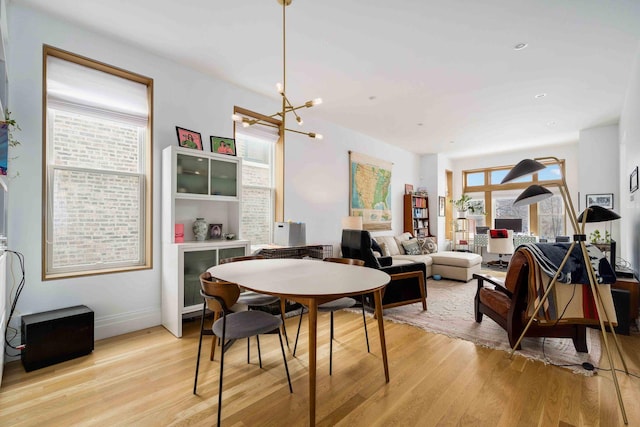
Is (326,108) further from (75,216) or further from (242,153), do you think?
(75,216)

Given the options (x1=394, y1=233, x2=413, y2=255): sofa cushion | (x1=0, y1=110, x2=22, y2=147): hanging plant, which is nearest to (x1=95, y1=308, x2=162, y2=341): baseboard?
(x1=0, y1=110, x2=22, y2=147): hanging plant

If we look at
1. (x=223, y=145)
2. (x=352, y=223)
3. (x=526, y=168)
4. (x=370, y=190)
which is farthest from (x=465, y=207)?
(x=223, y=145)

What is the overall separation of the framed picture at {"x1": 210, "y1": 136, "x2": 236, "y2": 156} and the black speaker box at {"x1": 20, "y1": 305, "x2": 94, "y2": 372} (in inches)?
81.3

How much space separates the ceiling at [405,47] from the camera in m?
2.47

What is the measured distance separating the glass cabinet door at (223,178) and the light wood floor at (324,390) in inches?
64.8

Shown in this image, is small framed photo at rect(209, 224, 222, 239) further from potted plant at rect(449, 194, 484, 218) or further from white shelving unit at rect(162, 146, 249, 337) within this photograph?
potted plant at rect(449, 194, 484, 218)

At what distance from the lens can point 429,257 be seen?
599 centimetres

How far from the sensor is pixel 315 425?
1.69m

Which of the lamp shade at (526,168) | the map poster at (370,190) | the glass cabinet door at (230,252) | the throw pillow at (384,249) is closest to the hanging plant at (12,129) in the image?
the glass cabinet door at (230,252)

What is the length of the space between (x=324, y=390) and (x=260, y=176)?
10.0 ft

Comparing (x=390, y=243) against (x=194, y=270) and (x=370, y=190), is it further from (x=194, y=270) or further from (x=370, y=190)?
(x=194, y=270)

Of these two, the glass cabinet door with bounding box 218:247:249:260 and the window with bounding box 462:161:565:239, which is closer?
the glass cabinet door with bounding box 218:247:249:260

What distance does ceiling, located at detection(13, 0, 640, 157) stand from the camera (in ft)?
8.10

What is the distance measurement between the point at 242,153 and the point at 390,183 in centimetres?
375
